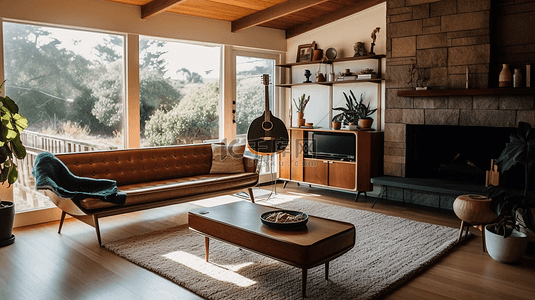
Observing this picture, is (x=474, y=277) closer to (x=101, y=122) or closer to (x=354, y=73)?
(x=354, y=73)

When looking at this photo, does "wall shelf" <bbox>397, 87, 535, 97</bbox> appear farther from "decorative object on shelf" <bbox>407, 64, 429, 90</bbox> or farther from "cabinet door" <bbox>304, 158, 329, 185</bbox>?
"cabinet door" <bbox>304, 158, 329, 185</bbox>

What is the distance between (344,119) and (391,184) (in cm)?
147

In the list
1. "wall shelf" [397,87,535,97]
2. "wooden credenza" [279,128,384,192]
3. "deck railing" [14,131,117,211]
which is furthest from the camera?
"wooden credenza" [279,128,384,192]

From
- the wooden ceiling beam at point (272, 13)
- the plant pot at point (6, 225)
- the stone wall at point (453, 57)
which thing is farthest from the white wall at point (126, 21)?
the stone wall at point (453, 57)

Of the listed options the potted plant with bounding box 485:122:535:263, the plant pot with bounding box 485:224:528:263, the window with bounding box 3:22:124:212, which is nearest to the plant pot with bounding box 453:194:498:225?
the potted plant with bounding box 485:122:535:263

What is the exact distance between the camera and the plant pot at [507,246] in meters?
3.37

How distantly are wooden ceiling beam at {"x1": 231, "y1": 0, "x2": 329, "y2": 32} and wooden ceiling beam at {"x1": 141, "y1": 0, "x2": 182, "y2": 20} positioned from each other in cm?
145

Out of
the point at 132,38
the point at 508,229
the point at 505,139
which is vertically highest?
the point at 132,38

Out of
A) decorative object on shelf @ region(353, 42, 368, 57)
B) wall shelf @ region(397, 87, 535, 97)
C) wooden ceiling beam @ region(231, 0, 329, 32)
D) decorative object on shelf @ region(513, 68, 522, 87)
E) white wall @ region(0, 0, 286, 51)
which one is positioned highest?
wooden ceiling beam @ region(231, 0, 329, 32)

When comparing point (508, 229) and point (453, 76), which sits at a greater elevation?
point (453, 76)

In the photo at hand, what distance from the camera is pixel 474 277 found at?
3154mm

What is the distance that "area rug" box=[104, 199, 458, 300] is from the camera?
9.56ft

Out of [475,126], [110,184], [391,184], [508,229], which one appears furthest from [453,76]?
[110,184]

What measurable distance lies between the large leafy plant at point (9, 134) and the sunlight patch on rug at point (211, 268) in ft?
5.41
